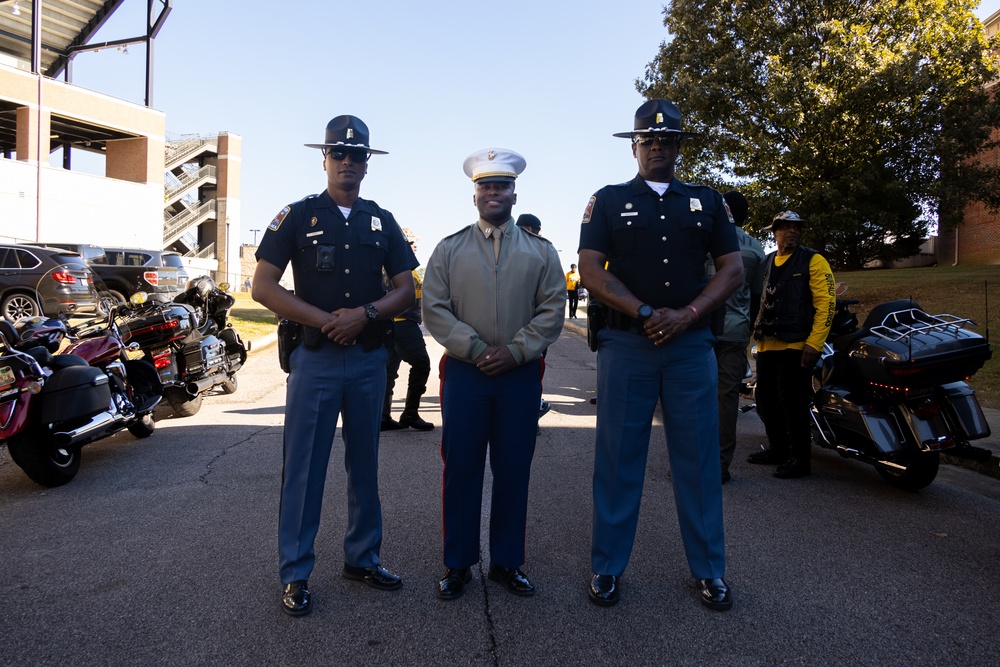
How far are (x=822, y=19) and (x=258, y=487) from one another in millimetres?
21096

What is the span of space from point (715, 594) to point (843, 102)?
1923cm

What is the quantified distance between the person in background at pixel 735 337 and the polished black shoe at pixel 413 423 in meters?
3.07

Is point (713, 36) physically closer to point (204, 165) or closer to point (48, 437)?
point (48, 437)

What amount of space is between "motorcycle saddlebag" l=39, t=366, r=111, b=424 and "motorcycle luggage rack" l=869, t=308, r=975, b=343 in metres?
5.62

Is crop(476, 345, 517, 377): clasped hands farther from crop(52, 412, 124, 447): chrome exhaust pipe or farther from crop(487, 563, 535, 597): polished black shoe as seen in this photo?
crop(52, 412, 124, 447): chrome exhaust pipe

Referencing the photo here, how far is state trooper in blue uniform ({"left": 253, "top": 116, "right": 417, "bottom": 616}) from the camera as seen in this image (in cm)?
359

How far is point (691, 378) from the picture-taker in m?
3.70

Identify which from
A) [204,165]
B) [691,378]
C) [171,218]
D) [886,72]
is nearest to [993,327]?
[886,72]

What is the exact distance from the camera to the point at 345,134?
3.74 metres

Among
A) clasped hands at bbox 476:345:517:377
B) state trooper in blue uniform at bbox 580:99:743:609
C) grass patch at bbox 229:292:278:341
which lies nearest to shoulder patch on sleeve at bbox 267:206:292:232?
clasped hands at bbox 476:345:517:377

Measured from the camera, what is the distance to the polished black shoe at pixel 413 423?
25.7 ft

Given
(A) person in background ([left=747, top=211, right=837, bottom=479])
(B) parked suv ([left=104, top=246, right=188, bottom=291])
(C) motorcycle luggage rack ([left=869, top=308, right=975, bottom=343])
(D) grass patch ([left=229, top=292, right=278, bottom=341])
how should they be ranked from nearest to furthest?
(C) motorcycle luggage rack ([left=869, top=308, right=975, bottom=343]) < (A) person in background ([left=747, top=211, right=837, bottom=479]) < (D) grass patch ([left=229, top=292, right=278, bottom=341]) < (B) parked suv ([left=104, top=246, right=188, bottom=291])

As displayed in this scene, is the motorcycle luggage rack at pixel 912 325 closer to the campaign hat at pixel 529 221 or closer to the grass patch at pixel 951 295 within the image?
the campaign hat at pixel 529 221

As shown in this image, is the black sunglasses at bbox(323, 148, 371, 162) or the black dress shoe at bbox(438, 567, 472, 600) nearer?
the black dress shoe at bbox(438, 567, 472, 600)
